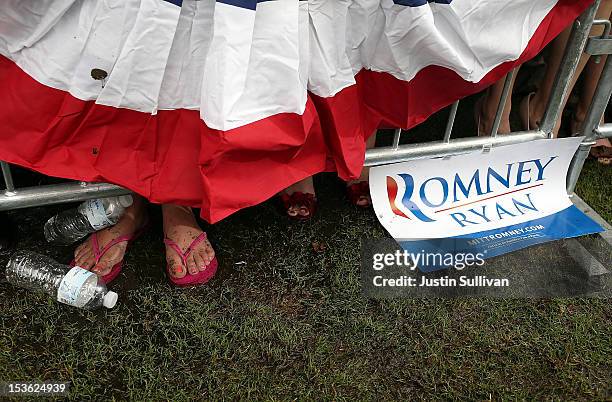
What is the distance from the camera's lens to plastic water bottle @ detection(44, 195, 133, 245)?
6.85ft

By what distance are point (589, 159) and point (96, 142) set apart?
219cm

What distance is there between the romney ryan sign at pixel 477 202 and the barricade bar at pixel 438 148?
0.12 ft

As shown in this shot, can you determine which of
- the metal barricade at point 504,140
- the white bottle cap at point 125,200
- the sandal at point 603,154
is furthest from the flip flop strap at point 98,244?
the sandal at point 603,154

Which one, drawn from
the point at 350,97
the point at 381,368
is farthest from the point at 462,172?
the point at 381,368

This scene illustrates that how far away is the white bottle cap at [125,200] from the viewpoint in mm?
2082

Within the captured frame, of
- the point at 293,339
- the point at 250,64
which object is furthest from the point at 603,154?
the point at 250,64

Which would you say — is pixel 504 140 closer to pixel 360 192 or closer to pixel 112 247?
pixel 360 192

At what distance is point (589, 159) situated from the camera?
9.08 feet

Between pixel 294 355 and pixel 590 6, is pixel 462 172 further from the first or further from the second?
pixel 294 355

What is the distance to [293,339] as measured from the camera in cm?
193

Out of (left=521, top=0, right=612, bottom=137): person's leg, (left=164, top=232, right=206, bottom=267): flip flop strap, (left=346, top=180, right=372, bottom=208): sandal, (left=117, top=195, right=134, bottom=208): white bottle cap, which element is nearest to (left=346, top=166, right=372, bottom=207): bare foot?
(left=346, top=180, right=372, bottom=208): sandal

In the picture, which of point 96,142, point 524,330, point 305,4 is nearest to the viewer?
point 305,4

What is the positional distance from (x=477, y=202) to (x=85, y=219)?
1.48 meters

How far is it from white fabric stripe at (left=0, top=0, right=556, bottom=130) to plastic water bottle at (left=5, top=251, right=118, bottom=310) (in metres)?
0.66
